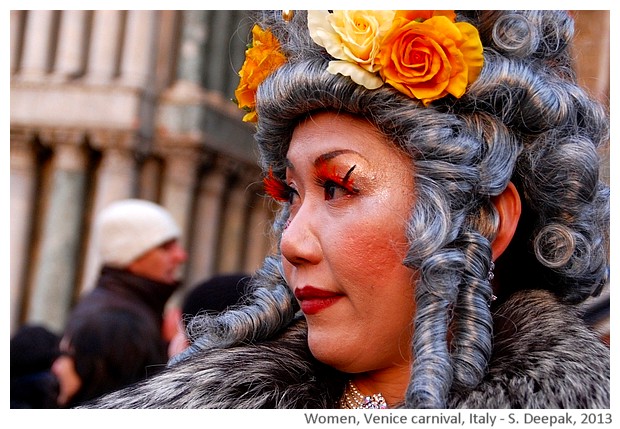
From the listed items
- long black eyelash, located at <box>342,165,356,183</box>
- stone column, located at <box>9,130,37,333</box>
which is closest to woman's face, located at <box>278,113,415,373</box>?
long black eyelash, located at <box>342,165,356,183</box>

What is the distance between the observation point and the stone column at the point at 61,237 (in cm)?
758

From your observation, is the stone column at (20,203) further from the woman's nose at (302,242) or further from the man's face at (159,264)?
the woman's nose at (302,242)

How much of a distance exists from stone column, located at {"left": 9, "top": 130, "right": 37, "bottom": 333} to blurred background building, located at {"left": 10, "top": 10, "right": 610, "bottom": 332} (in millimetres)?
14

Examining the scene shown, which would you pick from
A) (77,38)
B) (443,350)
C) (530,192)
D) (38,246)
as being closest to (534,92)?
(530,192)

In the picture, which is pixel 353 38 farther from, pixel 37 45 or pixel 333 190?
pixel 37 45

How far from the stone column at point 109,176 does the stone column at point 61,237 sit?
0.50ft

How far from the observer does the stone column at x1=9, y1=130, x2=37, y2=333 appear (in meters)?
6.82

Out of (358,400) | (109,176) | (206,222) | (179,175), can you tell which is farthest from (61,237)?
(358,400)

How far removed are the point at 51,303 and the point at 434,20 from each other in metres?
6.66

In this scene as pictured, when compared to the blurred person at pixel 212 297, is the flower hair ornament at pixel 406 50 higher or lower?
higher

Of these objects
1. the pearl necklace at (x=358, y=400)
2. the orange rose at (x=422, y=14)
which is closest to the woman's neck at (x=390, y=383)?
the pearl necklace at (x=358, y=400)

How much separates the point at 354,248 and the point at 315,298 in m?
0.13

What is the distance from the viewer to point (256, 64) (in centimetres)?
212
